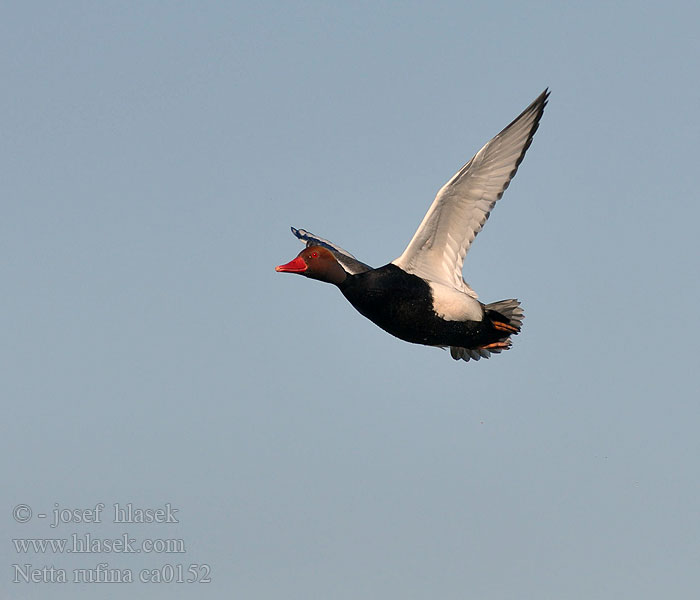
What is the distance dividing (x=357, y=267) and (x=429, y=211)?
222 cm

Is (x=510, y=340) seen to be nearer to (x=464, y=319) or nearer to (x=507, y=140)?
(x=464, y=319)

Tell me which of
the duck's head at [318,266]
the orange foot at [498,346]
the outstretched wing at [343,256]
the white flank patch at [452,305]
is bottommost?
the orange foot at [498,346]

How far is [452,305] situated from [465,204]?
4.57ft

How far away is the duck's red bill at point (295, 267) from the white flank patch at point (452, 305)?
69.3 inches

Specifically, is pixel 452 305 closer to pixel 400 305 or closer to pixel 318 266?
pixel 400 305

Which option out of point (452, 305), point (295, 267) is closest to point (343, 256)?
point (295, 267)

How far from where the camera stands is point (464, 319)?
15.0m

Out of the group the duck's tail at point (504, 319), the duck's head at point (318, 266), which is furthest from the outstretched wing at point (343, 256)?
the duck's tail at point (504, 319)

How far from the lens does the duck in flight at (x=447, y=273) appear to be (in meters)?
14.5

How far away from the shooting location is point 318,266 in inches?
587

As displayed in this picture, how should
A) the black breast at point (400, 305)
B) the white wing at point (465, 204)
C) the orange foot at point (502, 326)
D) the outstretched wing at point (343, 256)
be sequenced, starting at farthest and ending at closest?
the outstretched wing at point (343, 256), the orange foot at point (502, 326), the black breast at point (400, 305), the white wing at point (465, 204)

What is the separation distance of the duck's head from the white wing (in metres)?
0.83

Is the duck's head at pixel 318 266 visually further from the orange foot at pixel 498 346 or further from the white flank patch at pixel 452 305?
the orange foot at pixel 498 346

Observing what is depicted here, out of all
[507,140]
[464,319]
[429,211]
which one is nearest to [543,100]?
[507,140]
